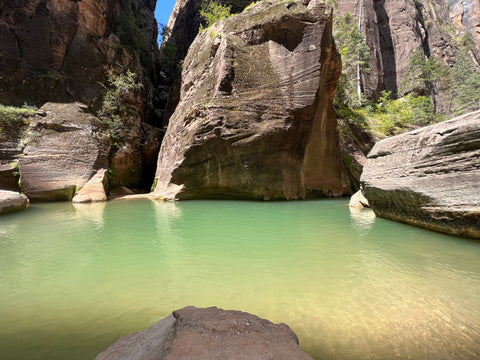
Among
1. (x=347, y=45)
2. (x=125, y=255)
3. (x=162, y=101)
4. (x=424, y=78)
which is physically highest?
(x=347, y=45)

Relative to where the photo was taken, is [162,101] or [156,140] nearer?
[156,140]

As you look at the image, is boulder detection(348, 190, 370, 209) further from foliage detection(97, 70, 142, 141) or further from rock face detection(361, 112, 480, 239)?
foliage detection(97, 70, 142, 141)

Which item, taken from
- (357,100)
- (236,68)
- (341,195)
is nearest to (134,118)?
(236,68)

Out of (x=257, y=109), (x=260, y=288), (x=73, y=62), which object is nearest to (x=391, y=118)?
(x=257, y=109)

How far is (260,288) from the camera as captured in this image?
190cm

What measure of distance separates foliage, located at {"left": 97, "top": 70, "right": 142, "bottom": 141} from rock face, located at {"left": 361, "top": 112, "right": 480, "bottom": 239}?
12.3 m

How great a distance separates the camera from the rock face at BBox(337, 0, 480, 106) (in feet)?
82.3

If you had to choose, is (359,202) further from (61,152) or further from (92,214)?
(61,152)

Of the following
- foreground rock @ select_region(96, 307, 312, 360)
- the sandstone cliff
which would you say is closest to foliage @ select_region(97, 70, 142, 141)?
the sandstone cliff

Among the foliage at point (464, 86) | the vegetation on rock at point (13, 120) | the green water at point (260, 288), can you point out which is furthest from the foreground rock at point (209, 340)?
the foliage at point (464, 86)

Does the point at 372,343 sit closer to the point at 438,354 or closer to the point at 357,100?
the point at 438,354

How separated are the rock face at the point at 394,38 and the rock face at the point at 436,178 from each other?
22.3m

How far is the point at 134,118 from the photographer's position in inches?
525

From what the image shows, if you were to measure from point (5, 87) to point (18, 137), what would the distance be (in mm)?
3135
